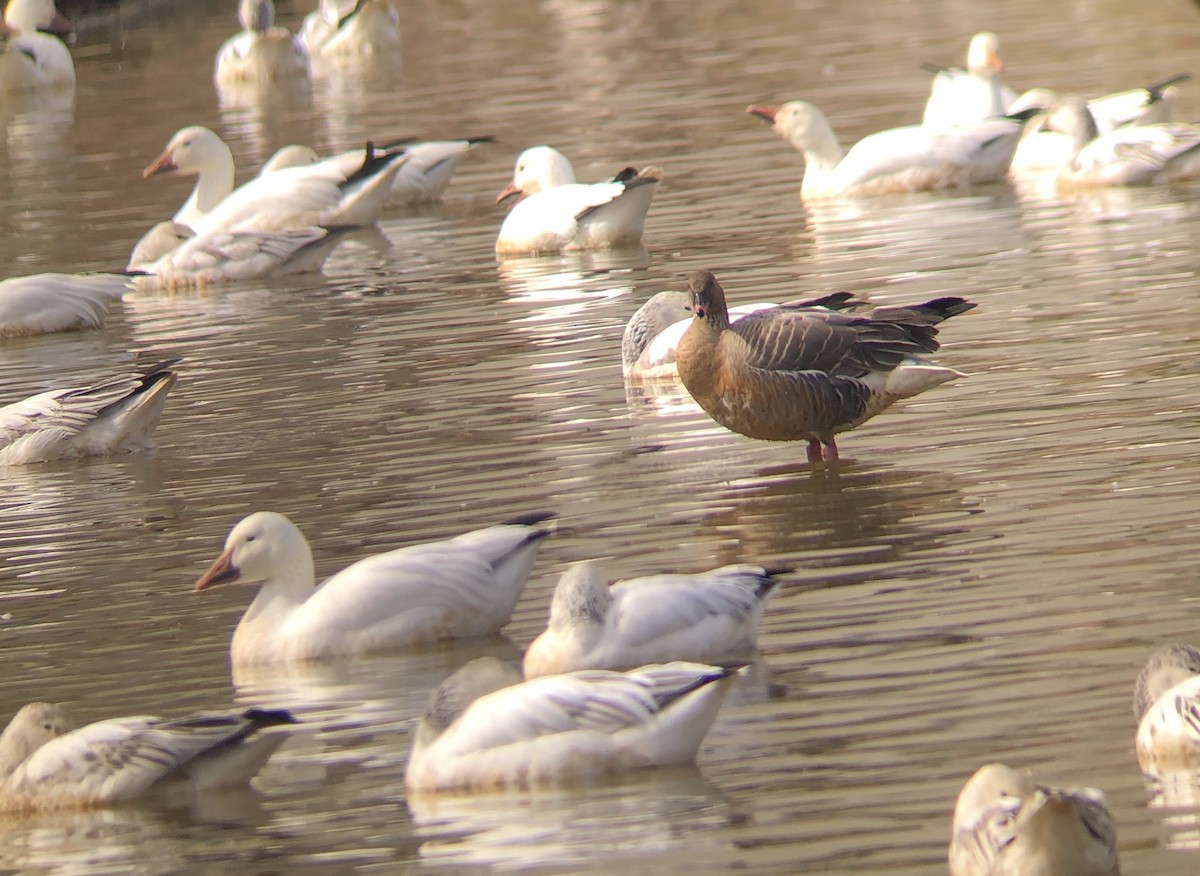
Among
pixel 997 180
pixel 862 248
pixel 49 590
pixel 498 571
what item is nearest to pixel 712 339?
pixel 498 571

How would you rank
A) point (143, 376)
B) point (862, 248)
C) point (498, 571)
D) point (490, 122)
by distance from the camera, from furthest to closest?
point (490, 122) → point (862, 248) → point (143, 376) → point (498, 571)

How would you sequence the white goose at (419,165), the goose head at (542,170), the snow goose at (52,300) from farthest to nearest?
the white goose at (419,165)
the goose head at (542,170)
the snow goose at (52,300)

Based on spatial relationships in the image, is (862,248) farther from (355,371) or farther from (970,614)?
(970,614)

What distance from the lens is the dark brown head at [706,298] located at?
9.20m

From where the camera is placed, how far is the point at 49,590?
8531 millimetres

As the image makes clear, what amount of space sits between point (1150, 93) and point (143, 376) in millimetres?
9223

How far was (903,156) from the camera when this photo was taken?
16.5 m

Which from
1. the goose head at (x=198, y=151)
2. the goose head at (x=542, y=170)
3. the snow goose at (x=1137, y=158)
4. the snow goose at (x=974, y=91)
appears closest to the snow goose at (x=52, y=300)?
the goose head at (x=542, y=170)

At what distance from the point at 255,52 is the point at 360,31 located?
81.1 inches

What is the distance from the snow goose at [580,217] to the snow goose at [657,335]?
3.47m

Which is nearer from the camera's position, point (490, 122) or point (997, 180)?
point (997, 180)

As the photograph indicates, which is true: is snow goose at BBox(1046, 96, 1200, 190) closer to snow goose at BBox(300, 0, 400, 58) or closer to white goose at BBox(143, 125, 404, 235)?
white goose at BBox(143, 125, 404, 235)

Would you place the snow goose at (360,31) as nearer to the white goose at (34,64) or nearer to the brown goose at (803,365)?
the white goose at (34,64)

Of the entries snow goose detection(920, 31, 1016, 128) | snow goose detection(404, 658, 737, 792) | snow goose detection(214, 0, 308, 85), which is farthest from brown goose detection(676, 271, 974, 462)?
snow goose detection(214, 0, 308, 85)
